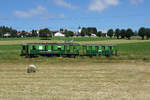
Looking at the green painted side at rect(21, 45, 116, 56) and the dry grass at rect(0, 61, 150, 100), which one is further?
the green painted side at rect(21, 45, 116, 56)

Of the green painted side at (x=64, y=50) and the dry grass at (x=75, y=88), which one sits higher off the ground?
the green painted side at (x=64, y=50)

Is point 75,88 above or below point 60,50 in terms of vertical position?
below

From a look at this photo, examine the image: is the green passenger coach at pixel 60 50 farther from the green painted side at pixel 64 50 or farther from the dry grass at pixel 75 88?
the dry grass at pixel 75 88

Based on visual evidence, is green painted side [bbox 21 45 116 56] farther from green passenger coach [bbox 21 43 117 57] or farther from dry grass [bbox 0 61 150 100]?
dry grass [bbox 0 61 150 100]

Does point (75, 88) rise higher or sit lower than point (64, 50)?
lower

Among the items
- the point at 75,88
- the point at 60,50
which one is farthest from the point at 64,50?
the point at 75,88

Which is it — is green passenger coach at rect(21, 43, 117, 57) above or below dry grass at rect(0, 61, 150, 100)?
above

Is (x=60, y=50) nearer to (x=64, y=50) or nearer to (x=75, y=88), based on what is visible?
(x=64, y=50)

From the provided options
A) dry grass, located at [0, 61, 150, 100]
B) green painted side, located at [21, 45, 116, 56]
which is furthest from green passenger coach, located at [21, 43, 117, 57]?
dry grass, located at [0, 61, 150, 100]

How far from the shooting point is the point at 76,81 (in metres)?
12.2

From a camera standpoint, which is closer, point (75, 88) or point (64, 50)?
point (75, 88)

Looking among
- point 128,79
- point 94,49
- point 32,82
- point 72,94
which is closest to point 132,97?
point 72,94

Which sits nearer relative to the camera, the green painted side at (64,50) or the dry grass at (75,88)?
the dry grass at (75,88)

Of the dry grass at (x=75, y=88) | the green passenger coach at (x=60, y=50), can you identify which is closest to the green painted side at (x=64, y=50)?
the green passenger coach at (x=60, y=50)
